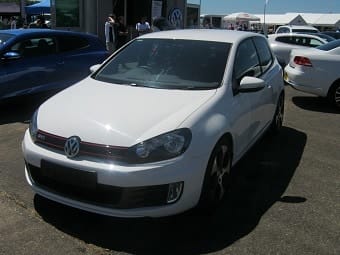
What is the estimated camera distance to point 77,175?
345 cm

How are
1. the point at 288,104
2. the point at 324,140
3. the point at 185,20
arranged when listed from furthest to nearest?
the point at 185,20, the point at 288,104, the point at 324,140

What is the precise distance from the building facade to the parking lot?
33.1 ft

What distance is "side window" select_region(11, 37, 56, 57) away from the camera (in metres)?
7.75

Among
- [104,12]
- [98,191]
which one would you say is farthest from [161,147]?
[104,12]

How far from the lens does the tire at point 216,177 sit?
3.74 metres

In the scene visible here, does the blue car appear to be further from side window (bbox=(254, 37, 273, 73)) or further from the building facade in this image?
the building facade

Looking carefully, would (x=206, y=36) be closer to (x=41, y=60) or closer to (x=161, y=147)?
(x=161, y=147)

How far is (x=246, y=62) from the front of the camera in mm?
5082

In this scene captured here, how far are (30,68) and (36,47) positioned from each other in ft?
1.50

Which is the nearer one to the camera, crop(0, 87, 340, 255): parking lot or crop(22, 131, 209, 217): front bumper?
crop(22, 131, 209, 217): front bumper

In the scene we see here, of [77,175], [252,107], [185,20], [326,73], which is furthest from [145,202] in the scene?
[185,20]

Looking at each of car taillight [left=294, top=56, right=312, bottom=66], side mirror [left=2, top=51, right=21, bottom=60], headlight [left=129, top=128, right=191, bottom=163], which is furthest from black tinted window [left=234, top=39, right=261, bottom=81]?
side mirror [left=2, top=51, right=21, bottom=60]

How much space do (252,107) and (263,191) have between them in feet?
2.88

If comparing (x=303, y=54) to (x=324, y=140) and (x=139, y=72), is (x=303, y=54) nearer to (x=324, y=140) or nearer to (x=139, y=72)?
(x=324, y=140)
